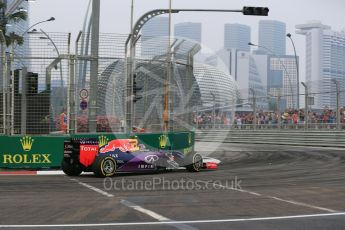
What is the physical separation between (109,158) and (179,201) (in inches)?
203

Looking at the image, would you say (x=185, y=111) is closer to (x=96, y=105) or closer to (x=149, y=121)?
(x=149, y=121)

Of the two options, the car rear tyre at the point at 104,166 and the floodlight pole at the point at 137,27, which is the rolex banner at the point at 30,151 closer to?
the floodlight pole at the point at 137,27

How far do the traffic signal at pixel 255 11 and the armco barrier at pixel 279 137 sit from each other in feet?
34.1

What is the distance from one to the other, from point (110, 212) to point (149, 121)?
988 cm

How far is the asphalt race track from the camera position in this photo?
741cm

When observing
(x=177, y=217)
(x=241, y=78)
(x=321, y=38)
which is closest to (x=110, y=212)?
(x=177, y=217)

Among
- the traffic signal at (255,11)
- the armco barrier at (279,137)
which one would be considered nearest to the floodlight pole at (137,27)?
the traffic signal at (255,11)

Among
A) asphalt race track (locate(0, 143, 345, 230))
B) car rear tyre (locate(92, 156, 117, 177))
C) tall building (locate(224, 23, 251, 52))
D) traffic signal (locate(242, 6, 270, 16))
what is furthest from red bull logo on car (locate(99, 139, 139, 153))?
tall building (locate(224, 23, 251, 52))

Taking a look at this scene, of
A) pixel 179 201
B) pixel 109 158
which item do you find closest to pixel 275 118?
pixel 109 158

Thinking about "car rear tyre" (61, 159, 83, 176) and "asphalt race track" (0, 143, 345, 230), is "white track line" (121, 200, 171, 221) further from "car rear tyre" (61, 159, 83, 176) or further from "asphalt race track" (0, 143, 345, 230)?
"car rear tyre" (61, 159, 83, 176)

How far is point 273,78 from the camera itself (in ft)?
254

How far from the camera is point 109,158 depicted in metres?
14.4

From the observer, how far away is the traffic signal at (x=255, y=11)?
22.8m

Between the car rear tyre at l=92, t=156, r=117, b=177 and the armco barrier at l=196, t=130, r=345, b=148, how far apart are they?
18906 millimetres
